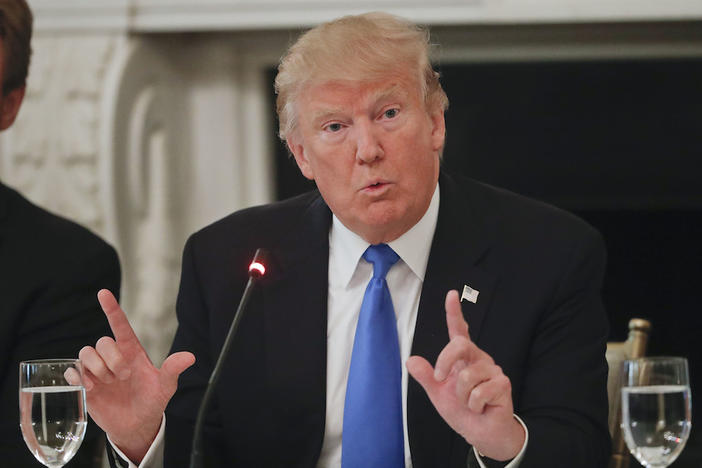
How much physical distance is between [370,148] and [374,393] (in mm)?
393

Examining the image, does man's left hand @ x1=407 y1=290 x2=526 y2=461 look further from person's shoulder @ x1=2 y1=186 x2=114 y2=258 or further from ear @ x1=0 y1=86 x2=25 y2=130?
ear @ x1=0 y1=86 x2=25 y2=130

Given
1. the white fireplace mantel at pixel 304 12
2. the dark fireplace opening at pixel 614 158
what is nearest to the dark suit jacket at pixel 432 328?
the white fireplace mantel at pixel 304 12

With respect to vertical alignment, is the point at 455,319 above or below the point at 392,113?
below

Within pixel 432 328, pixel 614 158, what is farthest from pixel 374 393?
pixel 614 158

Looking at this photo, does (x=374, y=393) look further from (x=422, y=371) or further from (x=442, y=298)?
(x=422, y=371)

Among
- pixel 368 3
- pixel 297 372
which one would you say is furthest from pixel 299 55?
pixel 368 3

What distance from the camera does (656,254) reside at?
3.74 meters

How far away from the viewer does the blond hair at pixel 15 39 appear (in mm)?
2334

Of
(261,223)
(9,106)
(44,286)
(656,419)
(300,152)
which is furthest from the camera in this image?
(9,106)

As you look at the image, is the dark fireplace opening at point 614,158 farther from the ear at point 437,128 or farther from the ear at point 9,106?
the ear at point 437,128

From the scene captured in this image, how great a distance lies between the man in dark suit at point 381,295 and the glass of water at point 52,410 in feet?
0.70

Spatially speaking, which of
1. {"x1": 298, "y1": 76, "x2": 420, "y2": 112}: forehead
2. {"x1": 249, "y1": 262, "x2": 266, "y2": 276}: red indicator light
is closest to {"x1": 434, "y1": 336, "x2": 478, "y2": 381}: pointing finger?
{"x1": 249, "y1": 262, "x2": 266, "y2": 276}: red indicator light

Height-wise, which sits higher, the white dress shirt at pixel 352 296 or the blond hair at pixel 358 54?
the blond hair at pixel 358 54

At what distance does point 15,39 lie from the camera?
236 cm
